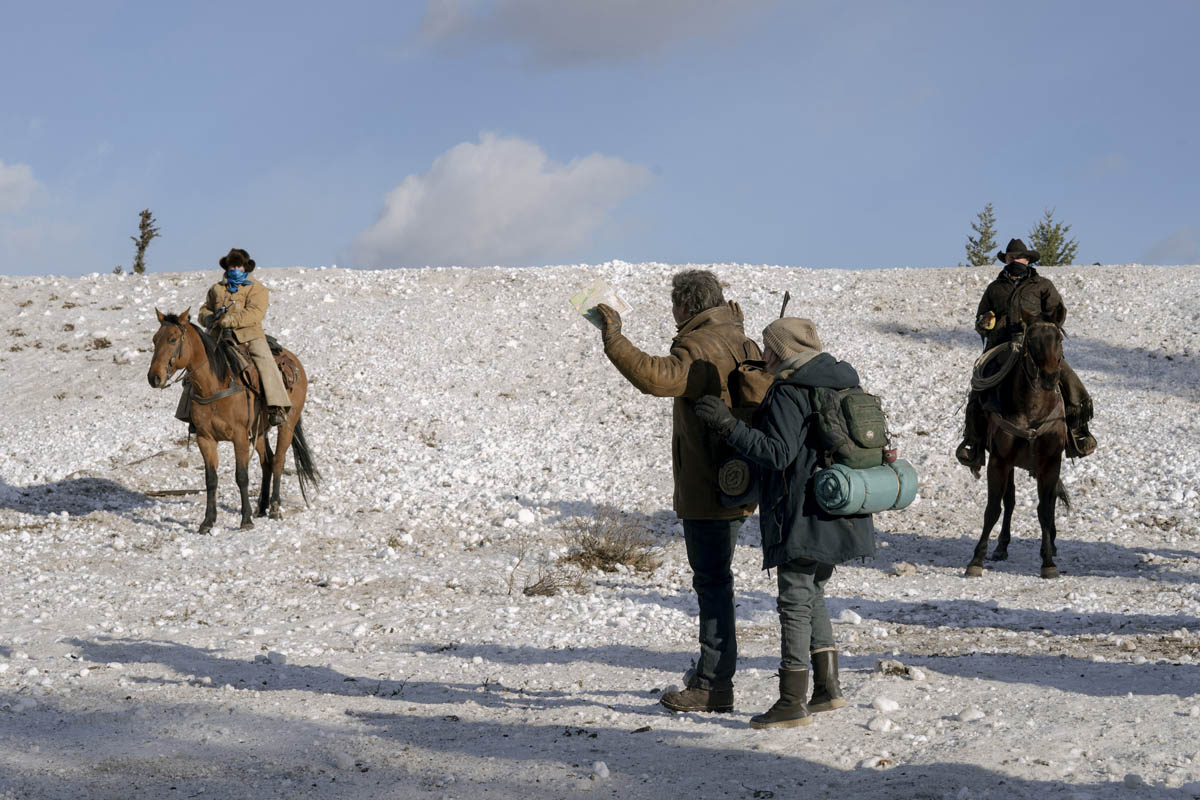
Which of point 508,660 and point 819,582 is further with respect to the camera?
point 508,660

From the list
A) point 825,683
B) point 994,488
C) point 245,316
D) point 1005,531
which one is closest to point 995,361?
point 994,488

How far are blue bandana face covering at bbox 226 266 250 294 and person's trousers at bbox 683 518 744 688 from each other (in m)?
9.63

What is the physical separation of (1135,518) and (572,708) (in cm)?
1117

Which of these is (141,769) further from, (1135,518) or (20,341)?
(20,341)

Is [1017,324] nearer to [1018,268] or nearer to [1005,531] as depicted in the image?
[1018,268]

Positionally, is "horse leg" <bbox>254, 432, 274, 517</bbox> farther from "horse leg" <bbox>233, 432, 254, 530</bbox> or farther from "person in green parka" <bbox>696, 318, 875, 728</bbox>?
"person in green parka" <bbox>696, 318, 875, 728</bbox>

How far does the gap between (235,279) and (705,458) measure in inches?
390

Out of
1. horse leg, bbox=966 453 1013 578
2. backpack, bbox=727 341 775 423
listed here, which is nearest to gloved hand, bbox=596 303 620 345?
backpack, bbox=727 341 775 423

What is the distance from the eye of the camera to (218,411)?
45.7 ft

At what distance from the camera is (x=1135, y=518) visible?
48.6ft

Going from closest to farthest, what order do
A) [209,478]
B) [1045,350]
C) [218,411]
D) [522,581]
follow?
[1045,350], [522,581], [218,411], [209,478]

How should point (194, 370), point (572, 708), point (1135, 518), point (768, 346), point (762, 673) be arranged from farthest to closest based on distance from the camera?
point (1135, 518) → point (194, 370) → point (762, 673) → point (572, 708) → point (768, 346)

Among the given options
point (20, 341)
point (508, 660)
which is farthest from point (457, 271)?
point (508, 660)

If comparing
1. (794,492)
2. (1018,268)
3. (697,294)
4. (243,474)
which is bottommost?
(243,474)
